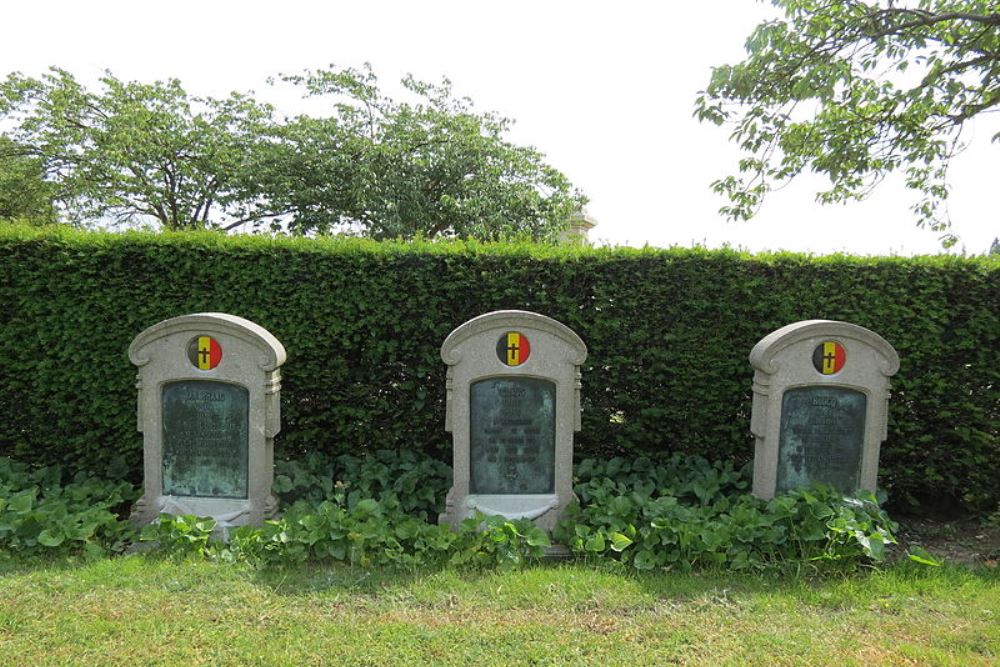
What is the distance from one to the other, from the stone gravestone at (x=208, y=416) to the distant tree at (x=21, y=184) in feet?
49.3

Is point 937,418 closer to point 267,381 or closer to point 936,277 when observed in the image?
point 936,277

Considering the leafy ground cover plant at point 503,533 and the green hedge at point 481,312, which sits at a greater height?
the green hedge at point 481,312

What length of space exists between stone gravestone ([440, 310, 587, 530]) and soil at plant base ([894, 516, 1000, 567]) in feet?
8.53

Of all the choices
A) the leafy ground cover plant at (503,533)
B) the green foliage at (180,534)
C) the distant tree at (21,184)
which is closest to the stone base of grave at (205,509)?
the leafy ground cover plant at (503,533)

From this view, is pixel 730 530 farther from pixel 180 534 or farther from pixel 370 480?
pixel 180 534

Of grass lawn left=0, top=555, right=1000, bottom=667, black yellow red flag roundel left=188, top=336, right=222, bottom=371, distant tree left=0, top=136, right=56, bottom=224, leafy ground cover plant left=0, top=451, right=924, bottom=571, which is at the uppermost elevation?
distant tree left=0, top=136, right=56, bottom=224

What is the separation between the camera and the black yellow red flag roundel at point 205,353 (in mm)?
4426

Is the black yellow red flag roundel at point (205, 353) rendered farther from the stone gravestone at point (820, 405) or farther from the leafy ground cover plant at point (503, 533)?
the stone gravestone at point (820, 405)

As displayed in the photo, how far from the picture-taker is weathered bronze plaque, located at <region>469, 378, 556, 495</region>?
14.9 ft

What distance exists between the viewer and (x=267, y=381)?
14.5 ft

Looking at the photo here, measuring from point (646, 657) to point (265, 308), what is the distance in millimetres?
3942

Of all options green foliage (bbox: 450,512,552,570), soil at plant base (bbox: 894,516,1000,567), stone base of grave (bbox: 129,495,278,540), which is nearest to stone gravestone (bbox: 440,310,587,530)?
green foliage (bbox: 450,512,552,570)

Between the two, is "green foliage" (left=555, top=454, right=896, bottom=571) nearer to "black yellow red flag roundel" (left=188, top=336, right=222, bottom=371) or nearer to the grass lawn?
the grass lawn

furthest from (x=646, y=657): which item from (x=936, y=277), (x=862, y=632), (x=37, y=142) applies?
(x=37, y=142)
